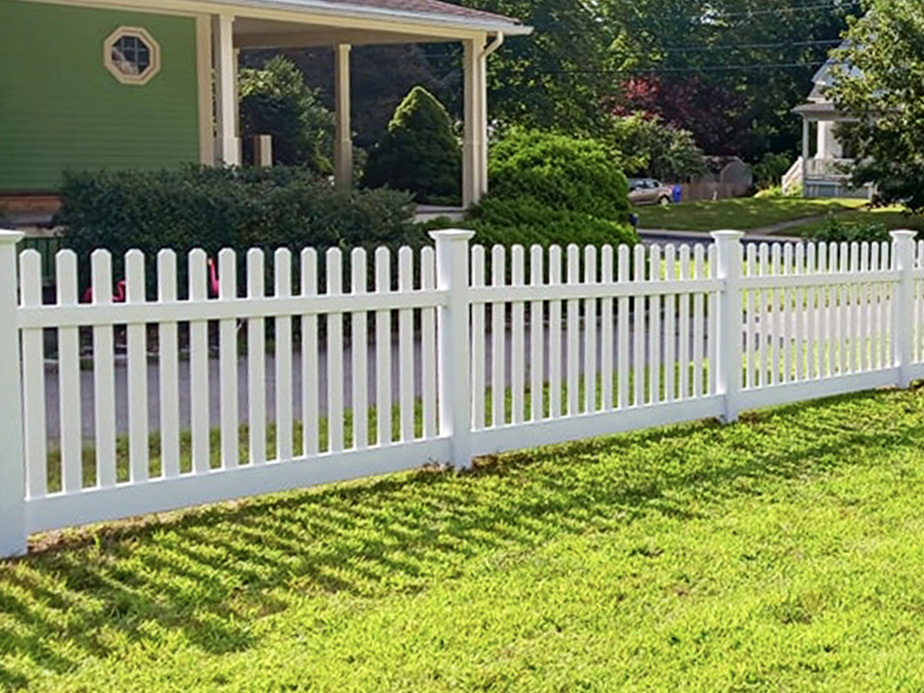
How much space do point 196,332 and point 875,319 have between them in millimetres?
5286

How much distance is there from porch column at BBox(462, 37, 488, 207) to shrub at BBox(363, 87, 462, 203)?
208 centimetres

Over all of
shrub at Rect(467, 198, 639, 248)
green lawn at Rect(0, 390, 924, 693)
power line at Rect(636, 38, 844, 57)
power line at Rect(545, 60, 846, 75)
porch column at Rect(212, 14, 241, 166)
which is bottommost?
green lawn at Rect(0, 390, 924, 693)

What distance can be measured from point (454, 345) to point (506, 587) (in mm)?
1996

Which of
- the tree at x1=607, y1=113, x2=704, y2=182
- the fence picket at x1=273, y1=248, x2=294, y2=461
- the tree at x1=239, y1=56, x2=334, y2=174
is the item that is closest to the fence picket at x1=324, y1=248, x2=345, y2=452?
the fence picket at x1=273, y1=248, x2=294, y2=461

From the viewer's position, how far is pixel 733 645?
13.2 feet

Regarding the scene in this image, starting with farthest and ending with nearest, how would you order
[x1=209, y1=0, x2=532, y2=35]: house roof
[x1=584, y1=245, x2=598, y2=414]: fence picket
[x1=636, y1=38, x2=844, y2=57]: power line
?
[x1=636, y1=38, x2=844, y2=57]: power line
[x1=209, y1=0, x2=532, y2=35]: house roof
[x1=584, y1=245, x2=598, y2=414]: fence picket

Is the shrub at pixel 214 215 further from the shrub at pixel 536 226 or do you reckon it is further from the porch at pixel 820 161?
the porch at pixel 820 161

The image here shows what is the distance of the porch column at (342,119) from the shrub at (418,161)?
78cm

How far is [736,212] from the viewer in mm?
38062

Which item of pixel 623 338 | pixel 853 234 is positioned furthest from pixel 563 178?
pixel 623 338

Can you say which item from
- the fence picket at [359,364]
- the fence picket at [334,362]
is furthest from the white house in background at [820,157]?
the fence picket at [334,362]

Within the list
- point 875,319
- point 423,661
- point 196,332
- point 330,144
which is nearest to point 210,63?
point 875,319

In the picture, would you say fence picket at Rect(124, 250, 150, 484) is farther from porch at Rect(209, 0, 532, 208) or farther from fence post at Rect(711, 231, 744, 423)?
porch at Rect(209, 0, 532, 208)

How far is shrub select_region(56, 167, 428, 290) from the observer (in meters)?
11.0
